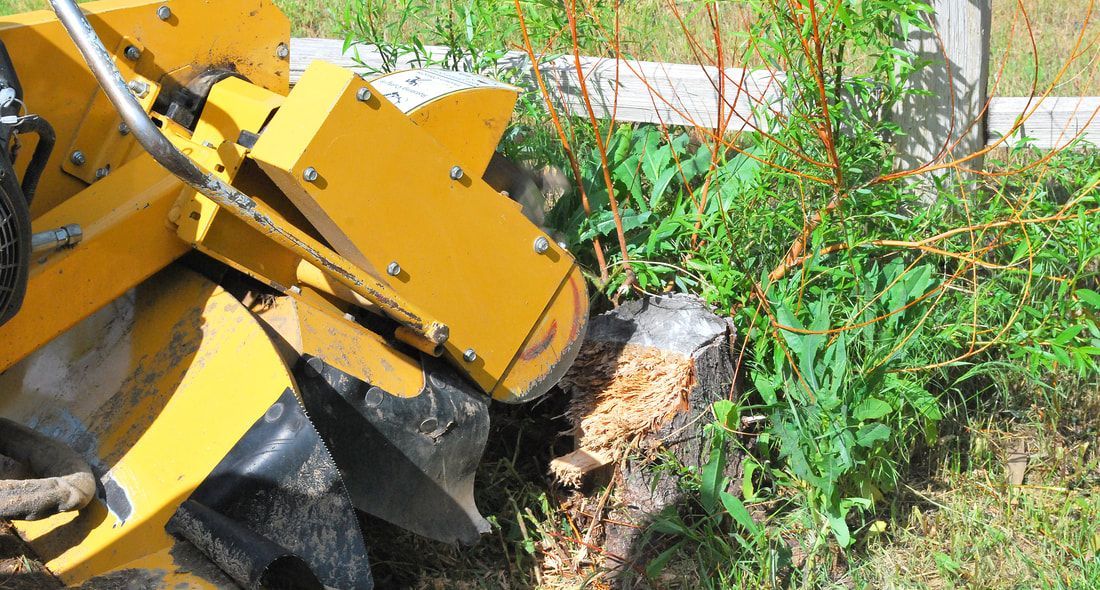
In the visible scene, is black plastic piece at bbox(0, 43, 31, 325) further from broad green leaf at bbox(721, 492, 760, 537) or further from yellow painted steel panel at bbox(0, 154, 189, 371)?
broad green leaf at bbox(721, 492, 760, 537)

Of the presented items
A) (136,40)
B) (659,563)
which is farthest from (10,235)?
(659,563)

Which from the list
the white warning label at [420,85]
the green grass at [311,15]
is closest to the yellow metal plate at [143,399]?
the white warning label at [420,85]

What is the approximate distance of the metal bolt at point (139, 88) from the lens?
8.00 feet

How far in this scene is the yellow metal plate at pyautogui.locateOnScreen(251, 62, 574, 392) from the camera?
2.28 m

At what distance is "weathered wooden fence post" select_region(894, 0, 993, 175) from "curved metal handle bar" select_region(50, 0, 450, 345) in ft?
6.00

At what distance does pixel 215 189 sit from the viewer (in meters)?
2.07

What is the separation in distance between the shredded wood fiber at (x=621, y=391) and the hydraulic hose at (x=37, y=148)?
62.6 inches

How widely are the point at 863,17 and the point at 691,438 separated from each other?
1.33 meters

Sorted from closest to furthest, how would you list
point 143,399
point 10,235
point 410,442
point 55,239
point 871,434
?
1. point 10,235
2. point 55,239
3. point 143,399
4. point 410,442
5. point 871,434

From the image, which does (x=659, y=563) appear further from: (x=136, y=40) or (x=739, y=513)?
(x=136, y=40)

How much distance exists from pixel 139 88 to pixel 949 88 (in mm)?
2472

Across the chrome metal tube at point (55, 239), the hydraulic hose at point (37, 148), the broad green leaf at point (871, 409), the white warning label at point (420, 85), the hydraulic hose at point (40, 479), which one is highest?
the hydraulic hose at point (37, 148)

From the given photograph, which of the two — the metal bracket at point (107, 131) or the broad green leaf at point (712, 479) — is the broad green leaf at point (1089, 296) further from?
the metal bracket at point (107, 131)

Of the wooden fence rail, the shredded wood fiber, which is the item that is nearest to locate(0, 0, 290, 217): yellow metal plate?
the wooden fence rail
